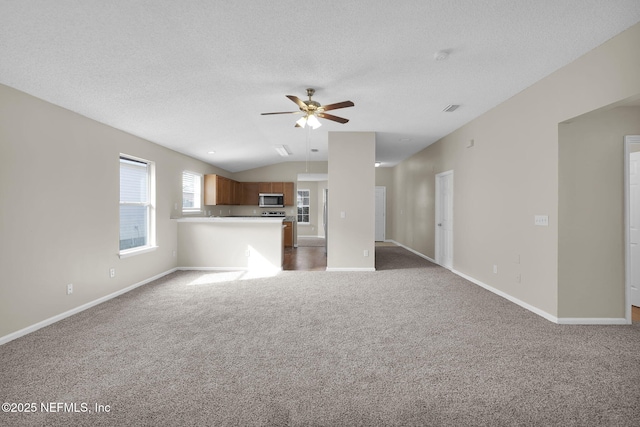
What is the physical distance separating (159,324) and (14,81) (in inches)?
105

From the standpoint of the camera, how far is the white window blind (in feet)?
15.0

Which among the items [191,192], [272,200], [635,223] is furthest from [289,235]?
[635,223]

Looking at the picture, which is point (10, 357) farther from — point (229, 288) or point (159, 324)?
point (229, 288)

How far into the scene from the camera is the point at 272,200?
29.0ft

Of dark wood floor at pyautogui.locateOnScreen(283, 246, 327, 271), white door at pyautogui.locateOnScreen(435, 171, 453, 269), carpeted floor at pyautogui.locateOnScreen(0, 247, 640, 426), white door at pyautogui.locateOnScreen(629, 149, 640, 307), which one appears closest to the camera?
carpeted floor at pyautogui.locateOnScreen(0, 247, 640, 426)

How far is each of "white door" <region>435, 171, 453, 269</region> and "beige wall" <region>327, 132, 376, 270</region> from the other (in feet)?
5.54

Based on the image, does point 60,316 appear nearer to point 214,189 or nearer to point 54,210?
point 54,210

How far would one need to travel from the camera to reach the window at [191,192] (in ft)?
21.1

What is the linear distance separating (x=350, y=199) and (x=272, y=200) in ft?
12.0

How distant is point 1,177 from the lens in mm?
2744

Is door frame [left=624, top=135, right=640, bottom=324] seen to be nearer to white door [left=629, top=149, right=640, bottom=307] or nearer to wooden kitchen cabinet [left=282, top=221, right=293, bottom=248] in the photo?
white door [left=629, top=149, right=640, bottom=307]

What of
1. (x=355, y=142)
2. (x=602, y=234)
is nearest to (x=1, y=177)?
(x=355, y=142)

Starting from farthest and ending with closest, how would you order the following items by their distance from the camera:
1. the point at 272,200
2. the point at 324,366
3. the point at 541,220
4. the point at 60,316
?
the point at 272,200, the point at 541,220, the point at 60,316, the point at 324,366

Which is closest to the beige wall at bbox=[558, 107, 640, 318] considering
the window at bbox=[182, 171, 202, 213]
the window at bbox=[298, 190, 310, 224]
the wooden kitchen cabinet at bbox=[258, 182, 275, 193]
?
the window at bbox=[182, 171, 202, 213]
